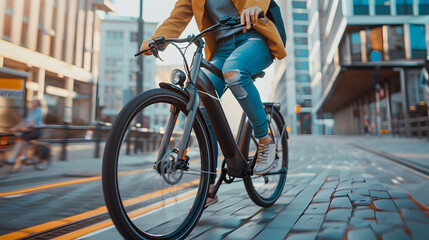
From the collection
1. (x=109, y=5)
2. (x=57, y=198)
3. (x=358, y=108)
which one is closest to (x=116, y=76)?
(x=358, y=108)

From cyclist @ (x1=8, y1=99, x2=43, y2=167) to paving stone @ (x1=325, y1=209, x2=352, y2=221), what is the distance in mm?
5450

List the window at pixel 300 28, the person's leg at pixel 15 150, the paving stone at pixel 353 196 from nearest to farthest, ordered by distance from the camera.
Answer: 1. the paving stone at pixel 353 196
2. the person's leg at pixel 15 150
3. the window at pixel 300 28

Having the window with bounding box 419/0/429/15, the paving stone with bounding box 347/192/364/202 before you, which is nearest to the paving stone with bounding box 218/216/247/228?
the paving stone with bounding box 347/192/364/202

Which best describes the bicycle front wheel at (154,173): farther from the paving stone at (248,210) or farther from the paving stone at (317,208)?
the paving stone at (317,208)

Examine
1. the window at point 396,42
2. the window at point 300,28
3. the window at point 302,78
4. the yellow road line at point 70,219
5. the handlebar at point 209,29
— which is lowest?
the yellow road line at point 70,219

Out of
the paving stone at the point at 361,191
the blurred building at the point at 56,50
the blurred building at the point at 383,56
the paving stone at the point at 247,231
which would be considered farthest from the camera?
the blurred building at the point at 383,56

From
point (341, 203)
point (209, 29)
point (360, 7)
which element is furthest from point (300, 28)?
point (209, 29)

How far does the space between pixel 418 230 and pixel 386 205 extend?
2.00 feet

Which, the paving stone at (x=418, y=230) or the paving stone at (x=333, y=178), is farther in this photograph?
the paving stone at (x=333, y=178)

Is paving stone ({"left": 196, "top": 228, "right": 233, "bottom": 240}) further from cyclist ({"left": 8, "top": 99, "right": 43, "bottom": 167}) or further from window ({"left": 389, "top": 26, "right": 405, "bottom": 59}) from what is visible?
window ({"left": 389, "top": 26, "right": 405, "bottom": 59})

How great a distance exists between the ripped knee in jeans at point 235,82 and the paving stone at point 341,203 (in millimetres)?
1161

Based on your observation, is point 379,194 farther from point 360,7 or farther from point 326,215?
point 360,7

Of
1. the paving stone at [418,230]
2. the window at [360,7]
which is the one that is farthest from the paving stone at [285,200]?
the window at [360,7]

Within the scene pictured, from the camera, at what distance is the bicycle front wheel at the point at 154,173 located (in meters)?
1.35
